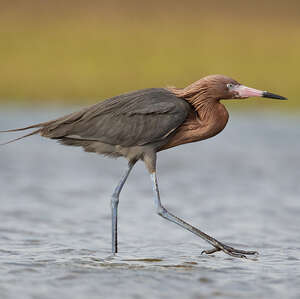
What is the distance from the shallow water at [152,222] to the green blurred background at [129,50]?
5.11 meters

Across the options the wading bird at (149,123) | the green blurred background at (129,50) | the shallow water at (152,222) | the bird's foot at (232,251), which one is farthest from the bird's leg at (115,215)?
the green blurred background at (129,50)

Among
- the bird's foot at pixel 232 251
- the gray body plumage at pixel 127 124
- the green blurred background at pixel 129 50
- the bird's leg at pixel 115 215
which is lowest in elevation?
the bird's foot at pixel 232 251

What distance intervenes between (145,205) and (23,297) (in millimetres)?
4109

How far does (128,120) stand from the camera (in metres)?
6.77

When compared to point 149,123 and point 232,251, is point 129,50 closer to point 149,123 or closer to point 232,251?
point 149,123

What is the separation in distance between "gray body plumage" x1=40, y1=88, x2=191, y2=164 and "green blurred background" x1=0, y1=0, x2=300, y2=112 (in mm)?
11430

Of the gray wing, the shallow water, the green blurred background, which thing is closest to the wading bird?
the gray wing

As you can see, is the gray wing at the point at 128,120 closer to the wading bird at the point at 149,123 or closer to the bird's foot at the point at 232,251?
the wading bird at the point at 149,123

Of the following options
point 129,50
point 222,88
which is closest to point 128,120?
point 222,88

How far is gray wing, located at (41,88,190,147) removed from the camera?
664 cm

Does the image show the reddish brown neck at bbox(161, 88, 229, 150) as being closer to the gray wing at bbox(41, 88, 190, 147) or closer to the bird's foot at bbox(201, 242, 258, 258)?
the gray wing at bbox(41, 88, 190, 147)

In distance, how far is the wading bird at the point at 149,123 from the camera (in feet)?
22.0

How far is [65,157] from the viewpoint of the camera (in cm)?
1281

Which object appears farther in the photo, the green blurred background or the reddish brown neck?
the green blurred background
